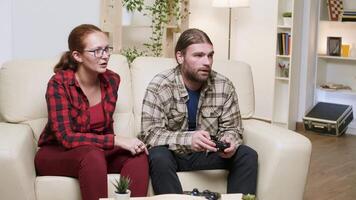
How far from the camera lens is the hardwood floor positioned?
12.3 feet

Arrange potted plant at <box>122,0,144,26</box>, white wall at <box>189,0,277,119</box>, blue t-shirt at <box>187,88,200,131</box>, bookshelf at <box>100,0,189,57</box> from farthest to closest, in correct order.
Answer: white wall at <box>189,0,277,119</box> → potted plant at <box>122,0,144,26</box> → bookshelf at <box>100,0,189,57</box> → blue t-shirt at <box>187,88,200,131</box>

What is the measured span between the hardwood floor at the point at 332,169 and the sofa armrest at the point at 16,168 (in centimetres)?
188

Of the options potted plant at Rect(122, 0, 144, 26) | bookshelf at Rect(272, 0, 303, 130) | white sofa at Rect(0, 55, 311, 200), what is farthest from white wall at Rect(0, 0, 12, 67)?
bookshelf at Rect(272, 0, 303, 130)

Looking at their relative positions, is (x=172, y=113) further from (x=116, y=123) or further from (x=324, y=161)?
(x=324, y=161)

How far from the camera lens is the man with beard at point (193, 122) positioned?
2582 millimetres

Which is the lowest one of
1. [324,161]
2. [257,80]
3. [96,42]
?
[324,161]

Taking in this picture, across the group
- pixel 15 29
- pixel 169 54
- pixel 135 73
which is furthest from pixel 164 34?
pixel 135 73

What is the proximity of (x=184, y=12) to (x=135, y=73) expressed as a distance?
6.77ft

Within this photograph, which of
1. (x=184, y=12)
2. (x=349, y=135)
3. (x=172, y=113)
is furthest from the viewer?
(x=349, y=135)

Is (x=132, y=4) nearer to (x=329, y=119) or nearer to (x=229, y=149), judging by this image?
(x=229, y=149)

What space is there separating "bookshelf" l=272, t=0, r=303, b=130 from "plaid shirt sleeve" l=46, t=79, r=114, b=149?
3279 mm

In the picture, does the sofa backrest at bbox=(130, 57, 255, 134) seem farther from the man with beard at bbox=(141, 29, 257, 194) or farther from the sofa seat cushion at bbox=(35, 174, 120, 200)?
the sofa seat cushion at bbox=(35, 174, 120, 200)

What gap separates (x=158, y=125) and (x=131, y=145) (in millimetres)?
196

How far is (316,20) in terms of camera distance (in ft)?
18.7
